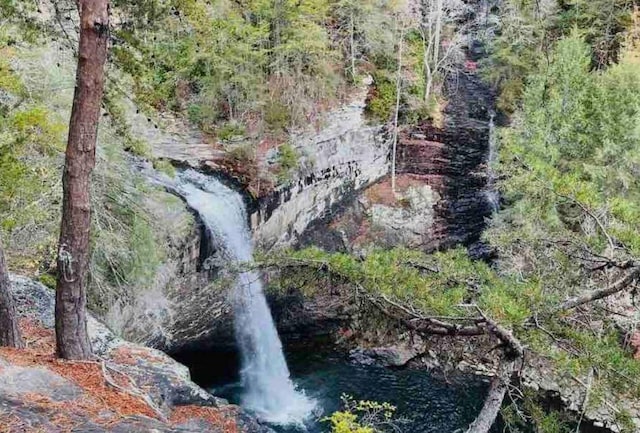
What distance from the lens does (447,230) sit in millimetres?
17875

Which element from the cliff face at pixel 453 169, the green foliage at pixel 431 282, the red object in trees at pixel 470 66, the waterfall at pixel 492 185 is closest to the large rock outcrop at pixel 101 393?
the green foliage at pixel 431 282

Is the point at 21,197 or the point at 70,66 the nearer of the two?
the point at 21,197

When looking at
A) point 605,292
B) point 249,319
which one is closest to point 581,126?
point 249,319

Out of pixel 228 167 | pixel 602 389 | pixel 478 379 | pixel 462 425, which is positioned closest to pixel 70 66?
pixel 228 167

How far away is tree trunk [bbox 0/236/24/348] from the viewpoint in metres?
4.61

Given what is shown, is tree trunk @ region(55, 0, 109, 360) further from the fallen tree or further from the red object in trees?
the red object in trees

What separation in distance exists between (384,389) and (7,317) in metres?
10.5

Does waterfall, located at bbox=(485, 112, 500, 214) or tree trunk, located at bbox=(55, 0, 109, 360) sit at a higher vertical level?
tree trunk, located at bbox=(55, 0, 109, 360)

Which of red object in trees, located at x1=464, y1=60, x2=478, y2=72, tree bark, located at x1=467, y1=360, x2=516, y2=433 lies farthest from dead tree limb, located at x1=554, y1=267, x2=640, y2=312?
red object in trees, located at x1=464, y1=60, x2=478, y2=72

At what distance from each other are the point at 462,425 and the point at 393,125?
10289 mm

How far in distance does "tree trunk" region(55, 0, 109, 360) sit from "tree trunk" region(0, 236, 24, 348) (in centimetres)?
55

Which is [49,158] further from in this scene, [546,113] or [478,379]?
[546,113]

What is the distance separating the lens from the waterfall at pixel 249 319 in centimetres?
1196

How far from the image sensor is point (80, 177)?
4.05 meters
